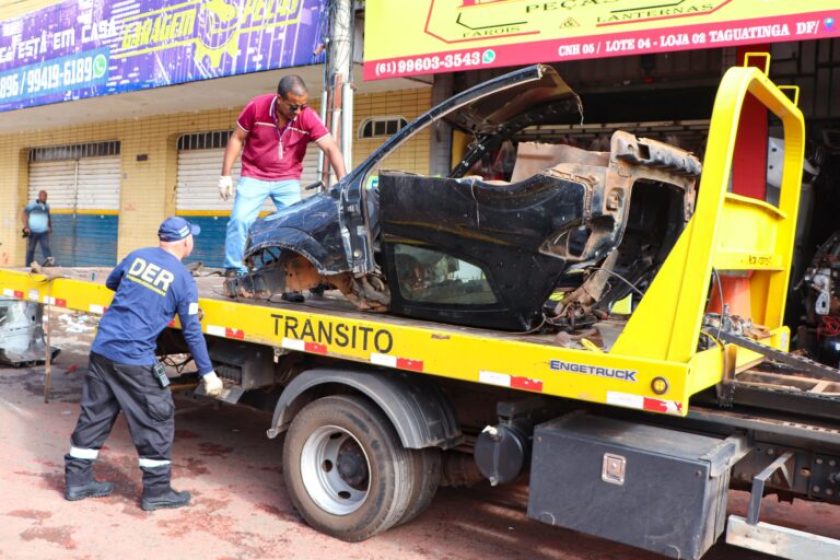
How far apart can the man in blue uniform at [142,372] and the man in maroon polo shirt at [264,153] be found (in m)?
1.19

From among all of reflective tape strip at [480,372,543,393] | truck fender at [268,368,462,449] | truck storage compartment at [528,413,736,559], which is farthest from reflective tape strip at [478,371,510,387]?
truck fender at [268,368,462,449]

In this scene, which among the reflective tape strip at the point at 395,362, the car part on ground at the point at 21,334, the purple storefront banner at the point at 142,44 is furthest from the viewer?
the purple storefront banner at the point at 142,44

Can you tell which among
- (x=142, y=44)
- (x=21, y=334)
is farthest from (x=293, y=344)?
(x=142, y=44)

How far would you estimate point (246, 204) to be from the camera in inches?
232

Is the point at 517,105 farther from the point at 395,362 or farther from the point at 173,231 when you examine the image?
the point at 173,231

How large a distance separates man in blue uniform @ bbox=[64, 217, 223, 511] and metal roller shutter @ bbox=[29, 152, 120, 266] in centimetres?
1223

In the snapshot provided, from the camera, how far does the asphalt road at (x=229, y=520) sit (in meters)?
3.99

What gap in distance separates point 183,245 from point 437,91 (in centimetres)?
634

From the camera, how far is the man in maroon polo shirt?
19.0 ft

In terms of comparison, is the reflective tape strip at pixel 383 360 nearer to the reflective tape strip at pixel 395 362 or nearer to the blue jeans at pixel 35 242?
the reflective tape strip at pixel 395 362

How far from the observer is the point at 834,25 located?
6.11 meters

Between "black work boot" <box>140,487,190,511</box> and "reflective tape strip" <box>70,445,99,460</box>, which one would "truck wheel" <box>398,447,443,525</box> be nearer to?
"black work boot" <box>140,487,190,511</box>

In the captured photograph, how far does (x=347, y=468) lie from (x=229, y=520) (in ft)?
2.53

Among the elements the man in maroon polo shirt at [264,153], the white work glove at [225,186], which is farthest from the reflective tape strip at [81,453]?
the white work glove at [225,186]
